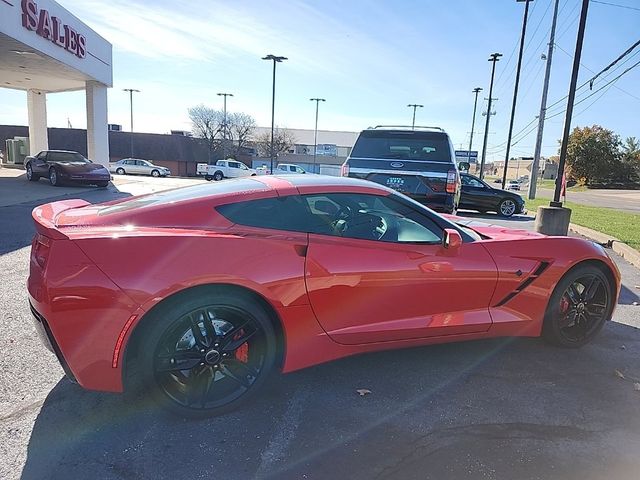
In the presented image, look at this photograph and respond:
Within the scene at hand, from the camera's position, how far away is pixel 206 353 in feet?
8.87

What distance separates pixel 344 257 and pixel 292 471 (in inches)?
49.5

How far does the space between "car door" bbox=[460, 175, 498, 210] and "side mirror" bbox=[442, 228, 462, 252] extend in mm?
12526

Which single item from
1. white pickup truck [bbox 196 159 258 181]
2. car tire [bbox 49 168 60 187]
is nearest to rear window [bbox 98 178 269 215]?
car tire [bbox 49 168 60 187]

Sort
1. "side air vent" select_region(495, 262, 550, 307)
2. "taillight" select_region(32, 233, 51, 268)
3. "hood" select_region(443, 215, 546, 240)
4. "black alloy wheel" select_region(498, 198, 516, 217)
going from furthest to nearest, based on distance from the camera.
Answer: "black alloy wheel" select_region(498, 198, 516, 217) < "hood" select_region(443, 215, 546, 240) < "side air vent" select_region(495, 262, 550, 307) < "taillight" select_region(32, 233, 51, 268)

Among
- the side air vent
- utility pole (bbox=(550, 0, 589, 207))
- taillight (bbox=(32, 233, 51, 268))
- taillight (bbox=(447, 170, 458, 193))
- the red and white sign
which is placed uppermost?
the red and white sign

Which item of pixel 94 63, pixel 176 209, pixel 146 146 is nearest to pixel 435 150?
pixel 176 209

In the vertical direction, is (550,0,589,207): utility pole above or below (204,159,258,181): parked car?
above

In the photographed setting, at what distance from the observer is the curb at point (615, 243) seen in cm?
760

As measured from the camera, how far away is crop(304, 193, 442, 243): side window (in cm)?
311

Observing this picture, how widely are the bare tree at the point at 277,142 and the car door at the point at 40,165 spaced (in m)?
50.5

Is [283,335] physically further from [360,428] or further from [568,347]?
[568,347]

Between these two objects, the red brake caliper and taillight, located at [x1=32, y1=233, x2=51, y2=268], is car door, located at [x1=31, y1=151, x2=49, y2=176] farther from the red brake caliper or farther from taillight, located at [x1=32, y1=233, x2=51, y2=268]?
the red brake caliper

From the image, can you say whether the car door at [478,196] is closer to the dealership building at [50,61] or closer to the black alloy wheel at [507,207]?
the black alloy wheel at [507,207]

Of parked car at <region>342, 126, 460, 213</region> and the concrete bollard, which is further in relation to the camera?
the concrete bollard
